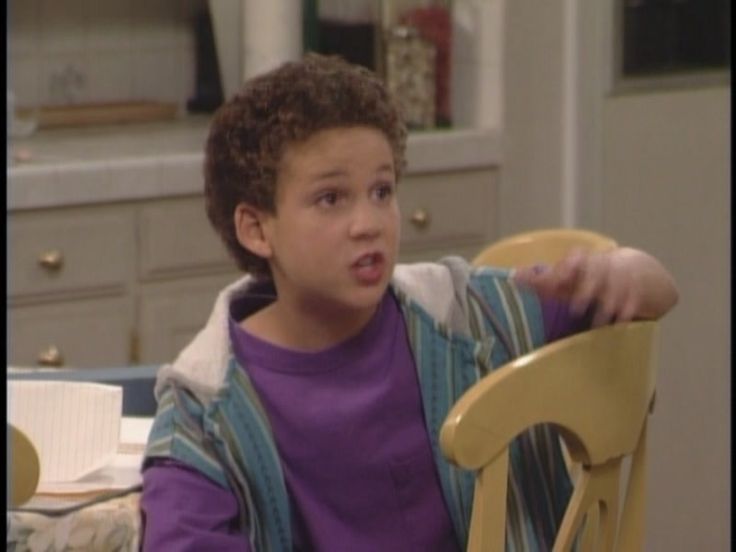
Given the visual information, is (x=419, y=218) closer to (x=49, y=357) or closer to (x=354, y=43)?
(x=354, y=43)

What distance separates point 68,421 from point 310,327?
23 cm

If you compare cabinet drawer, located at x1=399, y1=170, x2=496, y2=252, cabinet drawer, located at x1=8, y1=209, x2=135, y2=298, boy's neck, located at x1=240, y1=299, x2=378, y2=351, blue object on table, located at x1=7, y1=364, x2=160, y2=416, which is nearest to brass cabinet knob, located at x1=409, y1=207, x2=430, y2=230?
cabinet drawer, located at x1=399, y1=170, x2=496, y2=252

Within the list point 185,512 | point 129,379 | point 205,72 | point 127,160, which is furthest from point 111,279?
point 185,512

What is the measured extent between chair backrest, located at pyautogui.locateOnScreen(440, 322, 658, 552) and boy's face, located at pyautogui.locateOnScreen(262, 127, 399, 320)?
0.52ft

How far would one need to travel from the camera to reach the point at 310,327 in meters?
1.51

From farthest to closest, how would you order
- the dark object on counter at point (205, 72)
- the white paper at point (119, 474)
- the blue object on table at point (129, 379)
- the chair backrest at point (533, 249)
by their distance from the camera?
1. the dark object on counter at point (205, 72)
2. the chair backrest at point (533, 249)
3. the blue object on table at point (129, 379)
4. the white paper at point (119, 474)

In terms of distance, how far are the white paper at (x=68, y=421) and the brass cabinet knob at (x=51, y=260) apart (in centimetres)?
140

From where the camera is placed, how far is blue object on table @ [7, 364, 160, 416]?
1625 mm

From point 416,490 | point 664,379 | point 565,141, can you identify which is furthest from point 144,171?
point 416,490

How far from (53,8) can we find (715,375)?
59.1 inches

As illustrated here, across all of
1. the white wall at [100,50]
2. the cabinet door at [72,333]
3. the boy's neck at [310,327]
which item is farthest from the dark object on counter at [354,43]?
the boy's neck at [310,327]

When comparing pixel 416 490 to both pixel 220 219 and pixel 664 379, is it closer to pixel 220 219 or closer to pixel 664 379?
pixel 220 219

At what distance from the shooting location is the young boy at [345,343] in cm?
141

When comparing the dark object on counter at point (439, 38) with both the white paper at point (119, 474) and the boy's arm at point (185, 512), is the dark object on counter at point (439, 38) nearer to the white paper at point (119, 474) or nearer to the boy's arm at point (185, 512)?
the white paper at point (119, 474)
